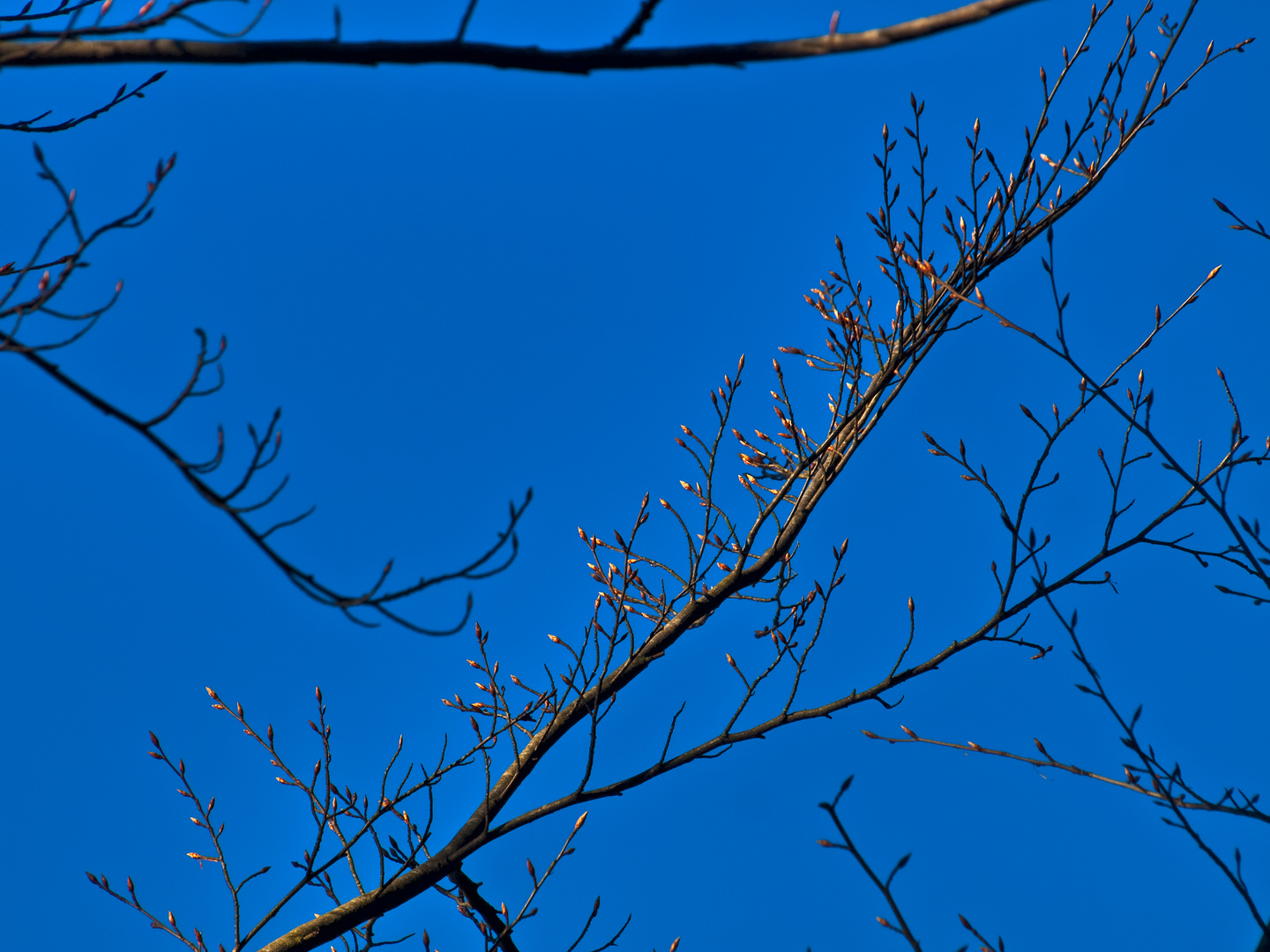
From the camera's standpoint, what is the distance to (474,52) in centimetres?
174

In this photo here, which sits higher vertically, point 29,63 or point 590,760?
point 29,63

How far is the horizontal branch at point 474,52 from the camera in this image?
1.61 m

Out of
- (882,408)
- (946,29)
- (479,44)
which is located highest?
(882,408)

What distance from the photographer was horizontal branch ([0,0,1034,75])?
161 centimetres

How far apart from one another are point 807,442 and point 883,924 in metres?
2.58

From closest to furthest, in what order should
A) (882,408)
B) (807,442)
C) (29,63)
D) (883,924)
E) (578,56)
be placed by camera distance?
1. (578,56)
2. (29,63)
3. (883,924)
4. (882,408)
5. (807,442)

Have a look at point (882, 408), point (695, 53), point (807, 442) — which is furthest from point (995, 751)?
point (695, 53)

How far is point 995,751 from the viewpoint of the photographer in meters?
2.67

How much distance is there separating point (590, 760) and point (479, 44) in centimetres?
299

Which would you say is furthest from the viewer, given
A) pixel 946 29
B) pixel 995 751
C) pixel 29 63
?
pixel 995 751

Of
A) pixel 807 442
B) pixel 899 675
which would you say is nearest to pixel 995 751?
pixel 899 675

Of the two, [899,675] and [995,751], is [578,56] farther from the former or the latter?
[899,675]

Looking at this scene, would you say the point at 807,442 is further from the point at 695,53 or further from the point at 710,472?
the point at 695,53

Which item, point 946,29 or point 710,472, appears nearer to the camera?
point 946,29
